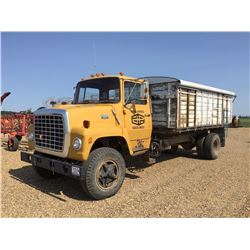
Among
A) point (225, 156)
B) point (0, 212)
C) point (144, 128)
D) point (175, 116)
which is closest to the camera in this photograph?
point (0, 212)

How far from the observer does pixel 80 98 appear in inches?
248

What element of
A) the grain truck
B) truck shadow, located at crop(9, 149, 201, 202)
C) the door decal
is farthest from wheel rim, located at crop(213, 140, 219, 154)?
the door decal

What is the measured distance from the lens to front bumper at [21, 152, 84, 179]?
454cm

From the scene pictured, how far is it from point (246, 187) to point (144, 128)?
2.80 meters

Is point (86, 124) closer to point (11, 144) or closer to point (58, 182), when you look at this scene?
point (58, 182)

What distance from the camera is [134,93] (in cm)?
587

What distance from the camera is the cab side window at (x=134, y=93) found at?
570cm

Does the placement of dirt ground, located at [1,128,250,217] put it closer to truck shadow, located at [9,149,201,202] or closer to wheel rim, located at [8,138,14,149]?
truck shadow, located at [9,149,201,202]

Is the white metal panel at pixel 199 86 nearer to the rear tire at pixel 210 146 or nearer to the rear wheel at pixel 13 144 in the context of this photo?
the rear tire at pixel 210 146

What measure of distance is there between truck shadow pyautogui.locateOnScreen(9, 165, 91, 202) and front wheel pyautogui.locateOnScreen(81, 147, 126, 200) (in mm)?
352

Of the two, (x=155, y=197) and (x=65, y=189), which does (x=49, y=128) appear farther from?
(x=155, y=197)

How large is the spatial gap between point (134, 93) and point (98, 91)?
894mm

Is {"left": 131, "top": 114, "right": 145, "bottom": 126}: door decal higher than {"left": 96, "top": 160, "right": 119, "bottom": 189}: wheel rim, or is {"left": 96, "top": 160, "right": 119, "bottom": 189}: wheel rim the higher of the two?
{"left": 131, "top": 114, "right": 145, "bottom": 126}: door decal

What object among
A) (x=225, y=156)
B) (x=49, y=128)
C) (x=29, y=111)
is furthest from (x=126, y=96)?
(x=29, y=111)
